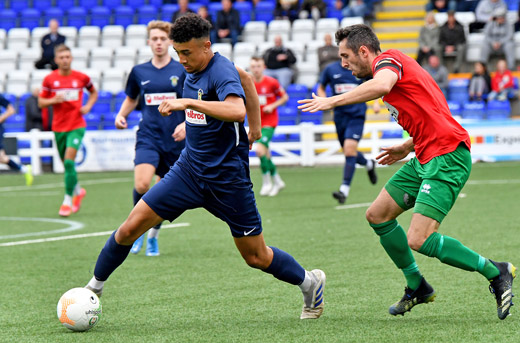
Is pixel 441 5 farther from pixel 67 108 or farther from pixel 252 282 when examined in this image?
pixel 252 282

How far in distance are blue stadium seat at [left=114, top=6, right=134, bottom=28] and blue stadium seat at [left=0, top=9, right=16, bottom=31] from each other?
3.50 metres

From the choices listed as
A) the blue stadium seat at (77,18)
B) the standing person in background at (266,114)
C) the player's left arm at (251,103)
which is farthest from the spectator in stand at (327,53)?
the player's left arm at (251,103)

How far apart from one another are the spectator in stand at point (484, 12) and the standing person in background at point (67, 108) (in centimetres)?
1282

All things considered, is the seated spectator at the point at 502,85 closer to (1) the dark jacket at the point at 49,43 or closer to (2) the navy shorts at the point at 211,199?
(1) the dark jacket at the point at 49,43

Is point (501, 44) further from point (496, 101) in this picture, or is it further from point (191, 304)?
point (191, 304)

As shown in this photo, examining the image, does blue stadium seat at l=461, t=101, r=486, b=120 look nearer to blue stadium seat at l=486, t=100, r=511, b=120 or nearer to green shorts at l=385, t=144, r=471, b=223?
blue stadium seat at l=486, t=100, r=511, b=120

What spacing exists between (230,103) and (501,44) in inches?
694

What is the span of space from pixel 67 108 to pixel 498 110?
11529 mm

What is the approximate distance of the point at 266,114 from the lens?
1573cm

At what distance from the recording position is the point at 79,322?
563cm

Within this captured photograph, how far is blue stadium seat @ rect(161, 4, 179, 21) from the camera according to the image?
2572 cm

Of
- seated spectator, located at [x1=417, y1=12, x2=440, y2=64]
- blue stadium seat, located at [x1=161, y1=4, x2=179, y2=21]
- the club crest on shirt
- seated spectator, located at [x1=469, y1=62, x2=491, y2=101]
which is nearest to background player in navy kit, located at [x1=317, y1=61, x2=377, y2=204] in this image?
the club crest on shirt

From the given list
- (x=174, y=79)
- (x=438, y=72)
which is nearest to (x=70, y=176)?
(x=174, y=79)

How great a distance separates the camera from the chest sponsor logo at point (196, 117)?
224 inches
